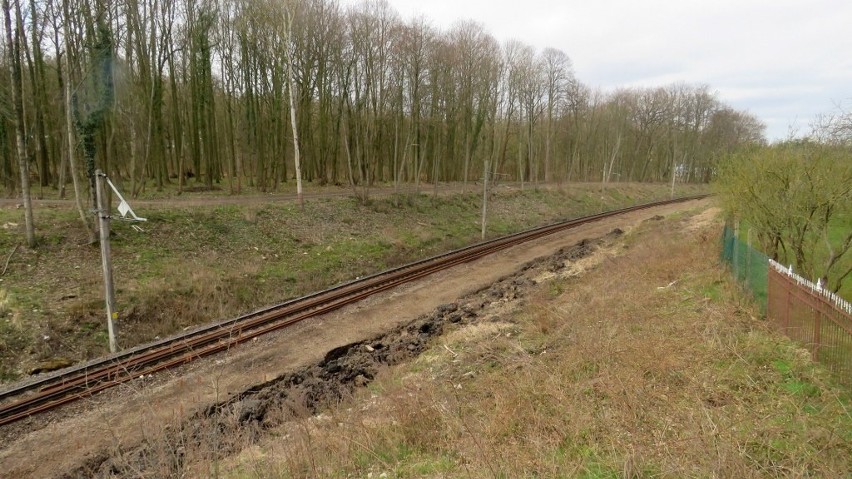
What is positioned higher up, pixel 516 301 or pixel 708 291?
pixel 708 291

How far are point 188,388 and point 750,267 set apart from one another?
13.4 meters

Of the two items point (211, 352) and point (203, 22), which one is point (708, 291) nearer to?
point (211, 352)

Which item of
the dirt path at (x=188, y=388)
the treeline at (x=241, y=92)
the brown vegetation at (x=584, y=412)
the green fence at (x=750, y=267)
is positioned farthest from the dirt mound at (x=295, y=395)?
the treeline at (x=241, y=92)

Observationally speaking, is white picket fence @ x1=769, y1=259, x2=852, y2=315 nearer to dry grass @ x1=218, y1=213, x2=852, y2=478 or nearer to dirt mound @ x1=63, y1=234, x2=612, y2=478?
dry grass @ x1=218, y1=213, x2=852, y2=478

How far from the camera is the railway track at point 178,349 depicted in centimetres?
923

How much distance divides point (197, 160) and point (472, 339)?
2564 centimetres

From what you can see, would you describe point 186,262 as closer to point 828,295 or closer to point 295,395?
point 295,395

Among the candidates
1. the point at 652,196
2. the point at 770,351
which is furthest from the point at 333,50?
the point at 652,196

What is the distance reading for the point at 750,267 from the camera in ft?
37.7

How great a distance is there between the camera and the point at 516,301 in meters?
14.2

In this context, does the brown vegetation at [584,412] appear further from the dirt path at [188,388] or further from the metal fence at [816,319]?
the dirt path at [188,388]

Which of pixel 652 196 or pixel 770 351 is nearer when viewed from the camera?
pixel 770 351

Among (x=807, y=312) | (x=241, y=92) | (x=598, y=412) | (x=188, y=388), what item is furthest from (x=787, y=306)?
(x=241, y=92)

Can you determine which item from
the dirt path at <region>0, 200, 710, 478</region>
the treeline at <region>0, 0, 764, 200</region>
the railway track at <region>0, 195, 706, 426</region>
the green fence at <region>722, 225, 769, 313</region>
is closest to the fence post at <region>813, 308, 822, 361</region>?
the green fence at <region>722, 225, 769, 313</region>
